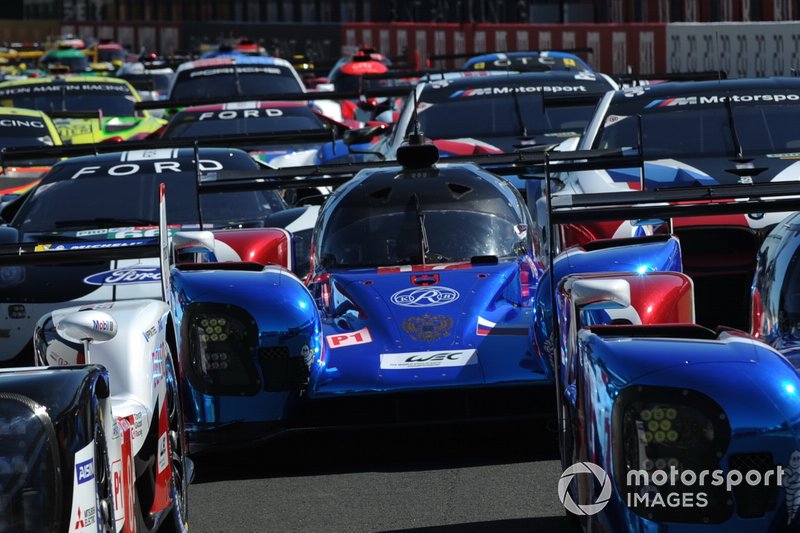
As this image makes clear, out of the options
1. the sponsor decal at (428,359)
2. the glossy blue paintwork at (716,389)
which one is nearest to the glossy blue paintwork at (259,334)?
the sponsor decal at (428,359)

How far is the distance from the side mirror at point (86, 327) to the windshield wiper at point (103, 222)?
5393mm

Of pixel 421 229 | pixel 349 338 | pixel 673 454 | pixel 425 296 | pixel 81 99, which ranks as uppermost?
pixel 81 99

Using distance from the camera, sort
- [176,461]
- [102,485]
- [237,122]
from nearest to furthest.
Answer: [102,485], [176,461], [237,122]

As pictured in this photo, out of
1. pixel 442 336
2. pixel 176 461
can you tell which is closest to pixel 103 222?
pixel 442 336

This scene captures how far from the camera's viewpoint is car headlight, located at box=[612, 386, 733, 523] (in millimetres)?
4281

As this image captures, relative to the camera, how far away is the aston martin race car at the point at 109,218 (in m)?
9.18

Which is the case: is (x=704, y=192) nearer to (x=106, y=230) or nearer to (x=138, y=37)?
(x=106, y=230)

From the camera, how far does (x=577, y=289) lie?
530 centimetres

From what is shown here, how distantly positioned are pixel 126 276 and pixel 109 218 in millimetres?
1090

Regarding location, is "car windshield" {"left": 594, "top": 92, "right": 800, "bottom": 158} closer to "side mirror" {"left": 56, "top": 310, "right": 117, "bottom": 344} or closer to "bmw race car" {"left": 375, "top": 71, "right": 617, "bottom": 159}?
"bmw race car" {"left": 375, "top": 71, "right": 617, "bottom": 159}

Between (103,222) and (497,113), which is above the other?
(497,113)

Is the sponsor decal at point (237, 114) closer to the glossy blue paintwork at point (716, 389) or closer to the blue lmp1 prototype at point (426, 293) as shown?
the blue lmp1 prototype at point (426, 293)

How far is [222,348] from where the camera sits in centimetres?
700

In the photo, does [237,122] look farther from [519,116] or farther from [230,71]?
[230,71]
